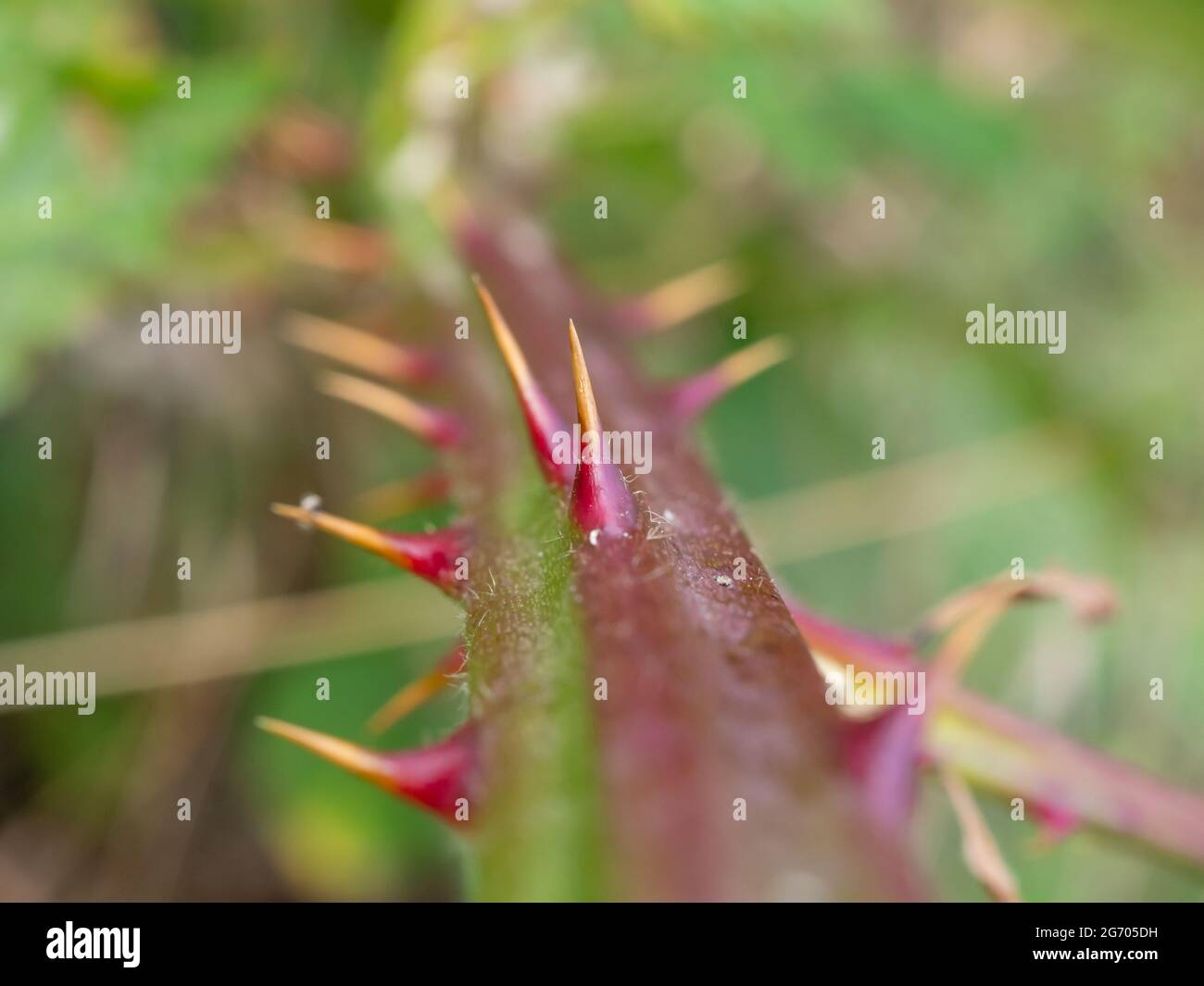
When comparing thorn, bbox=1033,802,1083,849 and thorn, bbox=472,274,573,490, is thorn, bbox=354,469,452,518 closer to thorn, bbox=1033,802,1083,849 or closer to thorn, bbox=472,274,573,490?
thorn, bbox=472,274,573,490

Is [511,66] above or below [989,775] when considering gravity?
above

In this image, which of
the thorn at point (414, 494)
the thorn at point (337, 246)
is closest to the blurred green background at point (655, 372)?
the thorn at point (337, 246)

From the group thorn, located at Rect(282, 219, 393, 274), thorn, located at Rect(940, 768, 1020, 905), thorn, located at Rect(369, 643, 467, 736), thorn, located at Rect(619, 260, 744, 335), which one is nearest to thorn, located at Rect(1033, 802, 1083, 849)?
thorn, located at Rect(940, 768, 1020, 905)

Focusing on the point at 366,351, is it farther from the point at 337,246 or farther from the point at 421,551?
the point at 421,551

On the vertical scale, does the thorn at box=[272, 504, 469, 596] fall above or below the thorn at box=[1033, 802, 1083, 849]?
above

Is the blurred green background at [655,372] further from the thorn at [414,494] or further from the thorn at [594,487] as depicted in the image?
the thorn at [594,487]
